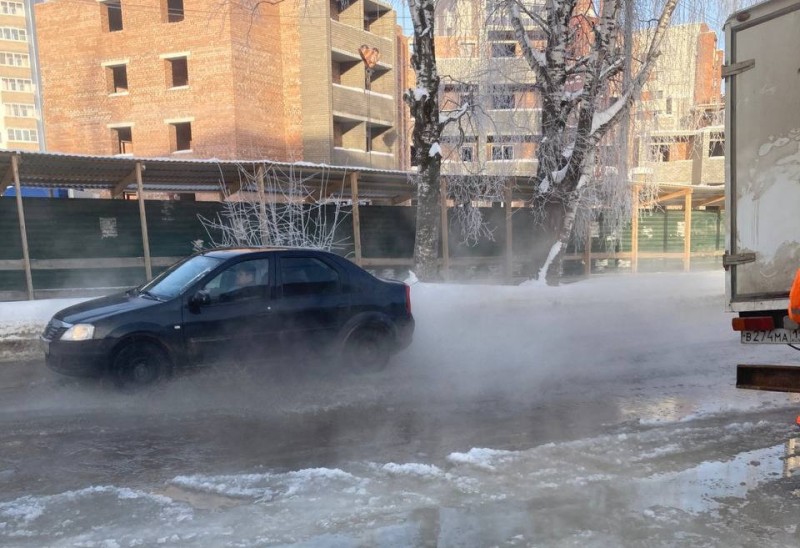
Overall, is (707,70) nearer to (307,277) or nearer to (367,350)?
(367,350)

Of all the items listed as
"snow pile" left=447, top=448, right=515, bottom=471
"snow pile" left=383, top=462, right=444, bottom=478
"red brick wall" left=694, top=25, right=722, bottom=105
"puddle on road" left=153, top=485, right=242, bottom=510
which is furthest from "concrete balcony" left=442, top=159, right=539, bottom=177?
"puddle on road" left=153, top=485, right=242, bottom=510

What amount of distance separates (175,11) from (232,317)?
28.0 m

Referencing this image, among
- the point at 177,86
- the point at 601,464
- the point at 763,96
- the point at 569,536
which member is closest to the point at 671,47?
the point at 763,96

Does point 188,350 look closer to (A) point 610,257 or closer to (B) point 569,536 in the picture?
(B) point 569,536

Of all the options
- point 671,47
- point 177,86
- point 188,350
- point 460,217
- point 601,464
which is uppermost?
point 177,86

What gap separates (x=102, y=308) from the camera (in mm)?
6102

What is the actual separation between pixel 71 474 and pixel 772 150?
5507 mm

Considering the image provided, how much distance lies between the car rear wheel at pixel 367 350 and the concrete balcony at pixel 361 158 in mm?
Answer: 23244

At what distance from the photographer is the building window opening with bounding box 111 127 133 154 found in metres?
29.6

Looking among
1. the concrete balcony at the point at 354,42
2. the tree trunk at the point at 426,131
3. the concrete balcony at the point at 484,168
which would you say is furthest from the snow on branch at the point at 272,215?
the concrete balcony at the point at 354,42

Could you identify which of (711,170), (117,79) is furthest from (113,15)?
(711,170)

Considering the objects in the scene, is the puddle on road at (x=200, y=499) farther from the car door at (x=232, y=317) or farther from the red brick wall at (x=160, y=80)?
the red brick wall at (x=160, y=80)

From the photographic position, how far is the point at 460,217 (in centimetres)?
1458

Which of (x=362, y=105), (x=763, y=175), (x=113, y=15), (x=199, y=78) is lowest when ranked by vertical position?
(x=763, y=175)
